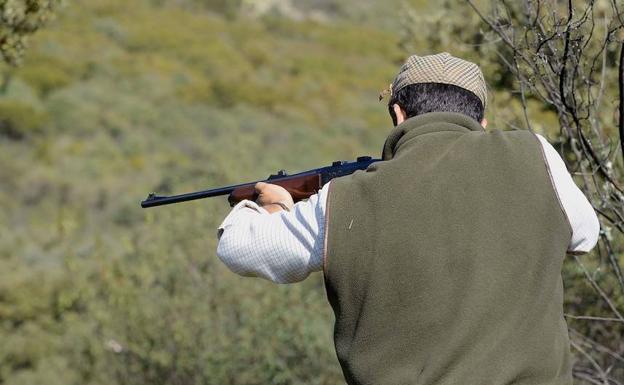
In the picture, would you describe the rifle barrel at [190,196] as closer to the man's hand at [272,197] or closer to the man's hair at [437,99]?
the man's hand at [272,197]

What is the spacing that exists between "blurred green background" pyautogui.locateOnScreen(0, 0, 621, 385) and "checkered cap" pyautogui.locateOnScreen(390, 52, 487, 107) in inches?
89.3

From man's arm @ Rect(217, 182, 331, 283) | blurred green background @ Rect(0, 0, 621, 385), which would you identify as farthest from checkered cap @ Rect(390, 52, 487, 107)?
blurred green background @ Rect(0, 0, 621, 385)

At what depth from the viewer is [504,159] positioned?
2.39 metres

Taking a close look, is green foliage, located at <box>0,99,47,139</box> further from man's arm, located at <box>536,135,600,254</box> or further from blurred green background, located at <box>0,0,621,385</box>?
man's arm, located at <box>536,135,600,254</box>

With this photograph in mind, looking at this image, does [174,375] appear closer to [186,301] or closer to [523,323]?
[186,301]

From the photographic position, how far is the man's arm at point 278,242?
245 centimetres

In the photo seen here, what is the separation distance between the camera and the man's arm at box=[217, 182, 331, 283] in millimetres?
2449

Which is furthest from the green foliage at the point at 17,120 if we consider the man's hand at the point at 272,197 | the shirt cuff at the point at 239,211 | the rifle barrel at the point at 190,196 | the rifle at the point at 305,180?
the shirt cuff at the point at 239,211

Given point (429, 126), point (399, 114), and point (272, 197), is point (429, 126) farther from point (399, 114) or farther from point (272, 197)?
point (272, 197)

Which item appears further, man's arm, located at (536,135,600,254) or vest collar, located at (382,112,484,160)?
vest collar, located at (382,112,484,160)

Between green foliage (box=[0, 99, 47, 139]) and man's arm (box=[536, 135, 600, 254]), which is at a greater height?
green foliage (box=[0, 99, 47, 139])

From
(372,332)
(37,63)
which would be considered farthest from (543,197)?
(37,63)

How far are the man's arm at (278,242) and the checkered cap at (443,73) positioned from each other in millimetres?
361

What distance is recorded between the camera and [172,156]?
1101 inches
